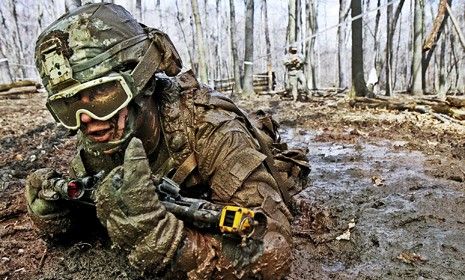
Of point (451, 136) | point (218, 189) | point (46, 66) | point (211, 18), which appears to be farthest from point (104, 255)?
point (211, 18)

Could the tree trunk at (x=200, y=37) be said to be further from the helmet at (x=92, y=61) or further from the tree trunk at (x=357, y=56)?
the helmet at (x=92, y=61)

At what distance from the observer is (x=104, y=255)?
8.04 feet

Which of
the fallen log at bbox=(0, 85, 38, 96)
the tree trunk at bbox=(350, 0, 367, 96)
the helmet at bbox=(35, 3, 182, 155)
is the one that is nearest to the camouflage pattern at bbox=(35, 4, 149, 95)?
the helmet at bbox=(35, 3, 182, 155)

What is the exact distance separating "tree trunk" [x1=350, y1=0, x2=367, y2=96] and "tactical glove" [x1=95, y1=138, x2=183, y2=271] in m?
11.0

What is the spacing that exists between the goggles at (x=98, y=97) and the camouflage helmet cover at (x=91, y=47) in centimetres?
6

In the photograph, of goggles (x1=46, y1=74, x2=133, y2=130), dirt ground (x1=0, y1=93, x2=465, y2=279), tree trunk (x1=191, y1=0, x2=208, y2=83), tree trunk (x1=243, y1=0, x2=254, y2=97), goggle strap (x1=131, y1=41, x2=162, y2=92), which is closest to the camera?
goggles (x1=46, y1=74, x2=133, y2=130)

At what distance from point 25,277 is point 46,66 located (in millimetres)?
1247

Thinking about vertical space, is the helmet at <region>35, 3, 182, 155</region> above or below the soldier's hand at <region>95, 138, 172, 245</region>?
above

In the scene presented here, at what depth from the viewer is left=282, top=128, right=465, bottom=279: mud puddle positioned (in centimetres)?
225

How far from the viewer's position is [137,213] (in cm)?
158

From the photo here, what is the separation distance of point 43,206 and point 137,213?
1038 mm

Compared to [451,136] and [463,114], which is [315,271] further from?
[463,114]

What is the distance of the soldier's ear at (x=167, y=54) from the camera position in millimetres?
2164

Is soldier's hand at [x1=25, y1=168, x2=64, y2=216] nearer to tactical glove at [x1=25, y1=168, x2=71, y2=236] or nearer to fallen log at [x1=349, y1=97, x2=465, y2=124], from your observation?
tactical glove at [x1=25, y1=168, x2=71, y2=236]
